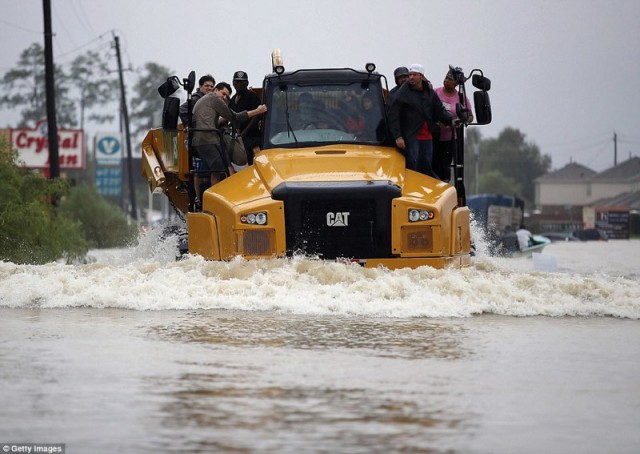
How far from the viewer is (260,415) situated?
7.41 metres

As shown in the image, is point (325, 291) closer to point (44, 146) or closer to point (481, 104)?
point (481, 104)

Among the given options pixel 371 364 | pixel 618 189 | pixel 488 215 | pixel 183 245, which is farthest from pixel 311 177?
pixel 618 189

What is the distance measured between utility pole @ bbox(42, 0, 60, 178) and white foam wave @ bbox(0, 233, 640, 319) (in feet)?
66.8

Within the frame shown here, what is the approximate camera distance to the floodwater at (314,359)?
23.0ft

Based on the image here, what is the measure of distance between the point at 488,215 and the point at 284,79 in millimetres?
39646

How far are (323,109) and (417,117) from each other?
1.12 meters

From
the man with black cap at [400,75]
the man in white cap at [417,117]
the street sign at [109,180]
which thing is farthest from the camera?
the street sign at [109,180]

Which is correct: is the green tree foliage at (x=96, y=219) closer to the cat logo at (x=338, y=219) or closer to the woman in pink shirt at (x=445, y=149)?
the woman in pink shirt at (x=445, y=149)

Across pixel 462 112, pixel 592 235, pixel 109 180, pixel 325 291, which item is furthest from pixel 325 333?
pixel 109 180

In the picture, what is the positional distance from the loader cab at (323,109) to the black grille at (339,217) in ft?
5.87

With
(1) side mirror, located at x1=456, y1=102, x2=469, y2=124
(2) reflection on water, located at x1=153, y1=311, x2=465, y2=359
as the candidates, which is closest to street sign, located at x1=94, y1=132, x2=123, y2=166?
(1) side mirror, located at x1=456, y1=102, x2=469, y2=124

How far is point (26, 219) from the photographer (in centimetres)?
2564

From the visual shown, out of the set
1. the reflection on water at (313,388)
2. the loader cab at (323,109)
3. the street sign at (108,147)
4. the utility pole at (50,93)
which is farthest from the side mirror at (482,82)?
the street sign at (108,147)

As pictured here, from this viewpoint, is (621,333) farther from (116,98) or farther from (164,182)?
(116,98)
